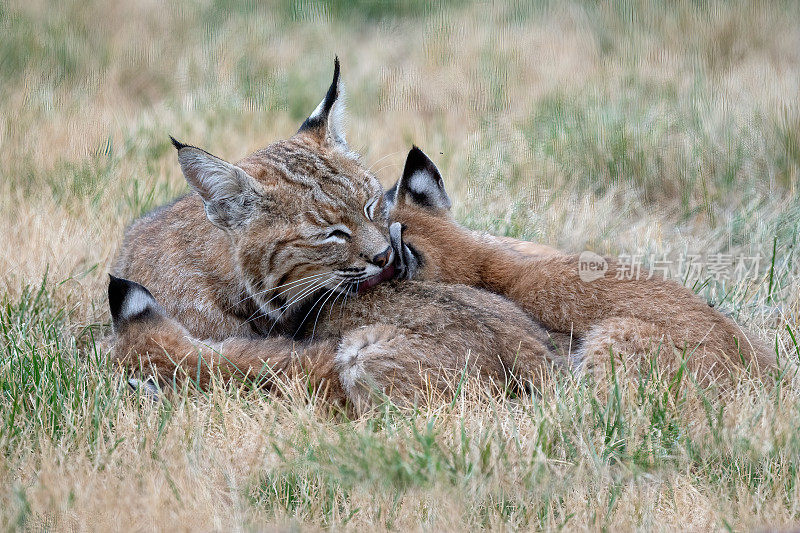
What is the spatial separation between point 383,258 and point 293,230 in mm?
483

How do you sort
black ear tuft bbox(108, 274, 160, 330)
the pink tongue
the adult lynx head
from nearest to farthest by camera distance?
black ear tuft bbox(108, 274, 160, 330) < the adult lynx head < the pink tongue

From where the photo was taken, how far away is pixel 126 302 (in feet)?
13.1

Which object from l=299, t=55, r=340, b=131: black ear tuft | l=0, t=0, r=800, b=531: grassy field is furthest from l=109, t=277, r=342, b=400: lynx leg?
l=299, t=55, r=340, b=131: black ear tuft

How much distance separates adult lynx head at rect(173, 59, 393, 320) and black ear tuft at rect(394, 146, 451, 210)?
20.4 inches

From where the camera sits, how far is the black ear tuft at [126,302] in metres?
3.97

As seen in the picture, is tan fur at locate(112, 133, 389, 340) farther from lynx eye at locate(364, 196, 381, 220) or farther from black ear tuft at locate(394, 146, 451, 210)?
black ear tuft at locate(394, 146, 451, 210)

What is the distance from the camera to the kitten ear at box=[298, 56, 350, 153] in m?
4.89

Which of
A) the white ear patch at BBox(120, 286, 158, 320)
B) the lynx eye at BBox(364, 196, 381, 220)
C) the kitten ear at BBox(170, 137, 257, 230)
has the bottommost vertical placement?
the white ear patch at BBox(120, 286, 158, 320)

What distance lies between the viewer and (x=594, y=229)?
6227 mm

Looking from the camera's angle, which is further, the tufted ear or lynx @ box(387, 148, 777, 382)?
the tufted ear

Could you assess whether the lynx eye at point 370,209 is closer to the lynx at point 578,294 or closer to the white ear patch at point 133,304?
the lynx at point 578,294

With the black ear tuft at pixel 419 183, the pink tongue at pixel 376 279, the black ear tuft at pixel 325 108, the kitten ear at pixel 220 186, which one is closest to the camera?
the kitten ear at pixel 220 186

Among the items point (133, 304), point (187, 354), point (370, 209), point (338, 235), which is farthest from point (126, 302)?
point (370, 209)

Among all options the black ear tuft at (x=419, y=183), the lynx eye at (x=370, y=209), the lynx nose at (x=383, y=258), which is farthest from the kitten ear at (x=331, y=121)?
the lynx nose at (x=383, y=258)
